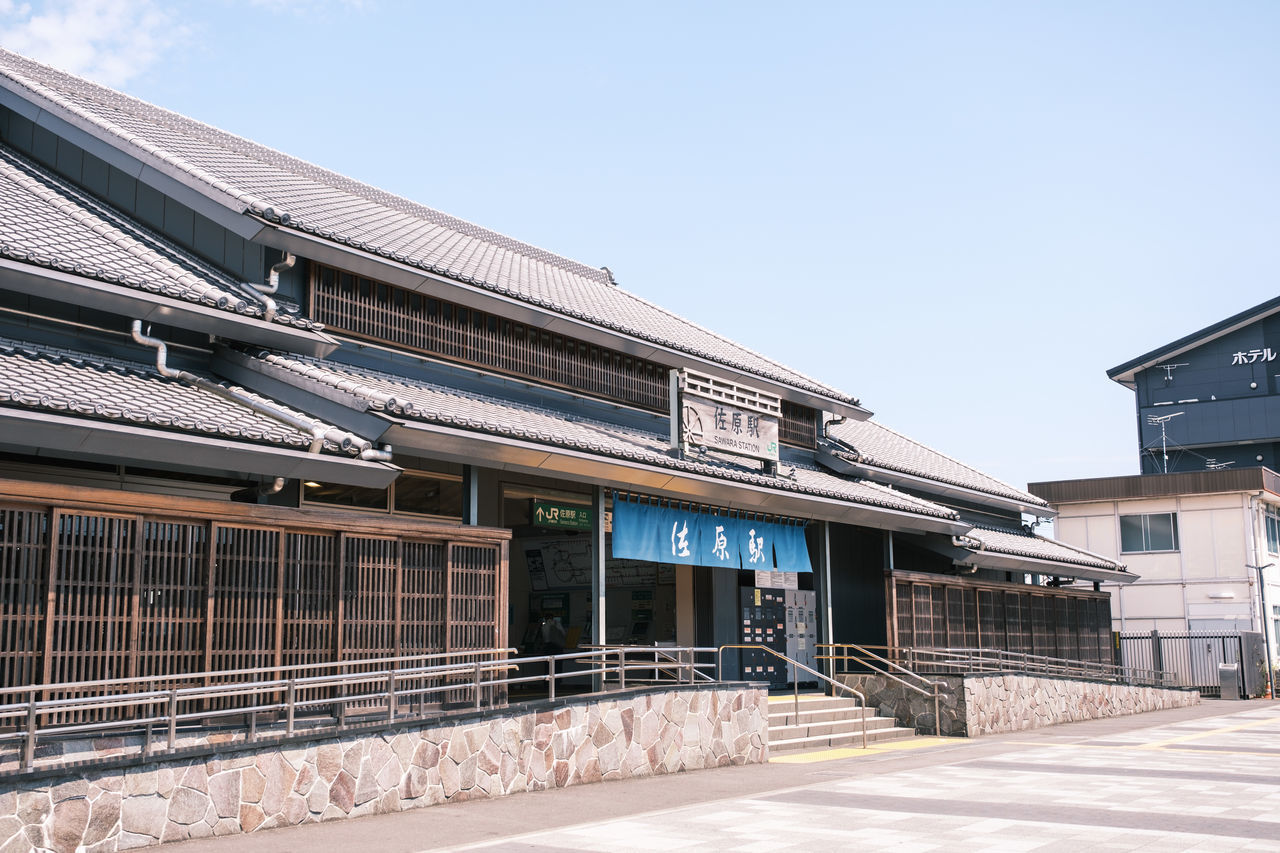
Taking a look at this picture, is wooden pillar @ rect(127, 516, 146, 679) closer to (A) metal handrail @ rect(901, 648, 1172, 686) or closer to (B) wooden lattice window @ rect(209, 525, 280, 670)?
(B) wooden lattice window @ rect(209, 525, 280, 670)

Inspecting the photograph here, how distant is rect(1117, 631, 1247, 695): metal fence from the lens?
35.3 meters

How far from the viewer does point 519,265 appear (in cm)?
2317

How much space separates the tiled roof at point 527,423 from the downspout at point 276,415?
60 centimetres

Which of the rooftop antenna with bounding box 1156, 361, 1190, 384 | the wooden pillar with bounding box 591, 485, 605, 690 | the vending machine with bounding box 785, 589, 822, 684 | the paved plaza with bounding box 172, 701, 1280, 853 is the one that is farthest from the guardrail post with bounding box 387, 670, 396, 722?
the rooftop antenna with bounding box 1156, 361, 1190, 384

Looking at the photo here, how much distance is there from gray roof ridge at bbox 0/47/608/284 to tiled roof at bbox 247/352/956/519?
2.21 m

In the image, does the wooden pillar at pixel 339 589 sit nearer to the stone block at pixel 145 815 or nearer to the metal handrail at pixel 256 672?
the metal handrail at pixel 256 672

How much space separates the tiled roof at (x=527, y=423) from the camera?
13.4m

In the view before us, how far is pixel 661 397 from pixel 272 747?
1161cm

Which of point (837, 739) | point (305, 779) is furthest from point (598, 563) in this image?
point (305, 779)

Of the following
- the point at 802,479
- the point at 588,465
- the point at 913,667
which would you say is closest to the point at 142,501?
the point at 588,465

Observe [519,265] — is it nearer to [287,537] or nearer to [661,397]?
[661,397]

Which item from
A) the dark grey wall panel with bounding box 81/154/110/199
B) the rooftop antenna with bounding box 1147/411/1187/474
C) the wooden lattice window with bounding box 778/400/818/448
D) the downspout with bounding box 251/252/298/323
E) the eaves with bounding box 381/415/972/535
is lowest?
the eaves with bounding box 381/415/972/535

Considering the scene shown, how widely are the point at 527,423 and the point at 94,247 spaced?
18.5ft

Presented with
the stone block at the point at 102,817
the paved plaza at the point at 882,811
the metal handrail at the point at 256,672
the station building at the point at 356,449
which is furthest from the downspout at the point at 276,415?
the stone block at the point at 102,817
